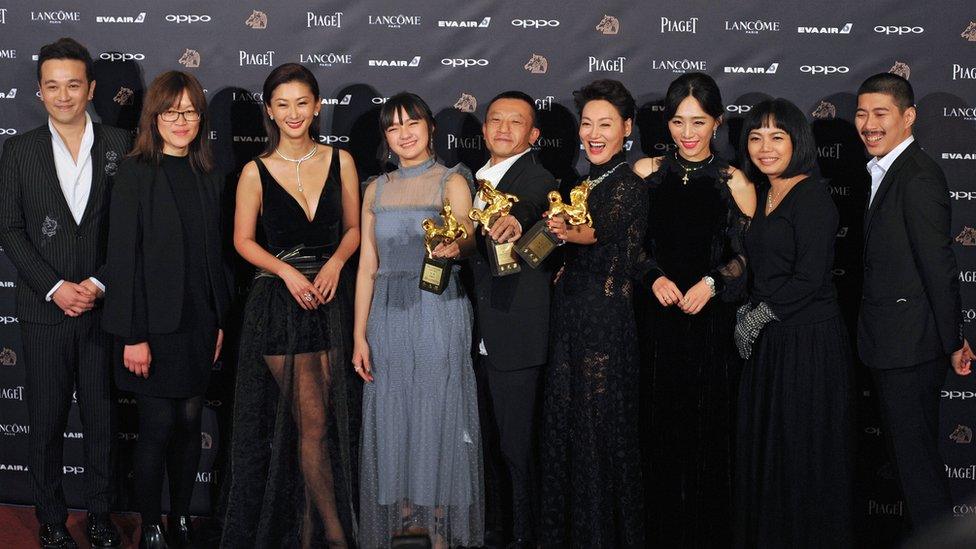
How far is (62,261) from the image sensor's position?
358cm

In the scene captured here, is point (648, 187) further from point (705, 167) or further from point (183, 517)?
point (183, 517)

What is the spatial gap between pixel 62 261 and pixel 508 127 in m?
1.79

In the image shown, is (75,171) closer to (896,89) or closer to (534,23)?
(534,23)

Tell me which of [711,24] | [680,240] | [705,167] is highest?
[711,24]

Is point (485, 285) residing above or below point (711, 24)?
below

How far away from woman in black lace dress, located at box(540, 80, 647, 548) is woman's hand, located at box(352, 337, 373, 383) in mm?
656

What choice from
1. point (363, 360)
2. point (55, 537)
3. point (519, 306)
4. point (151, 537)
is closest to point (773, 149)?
point (519, 306)

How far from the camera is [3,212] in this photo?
3.58 meters

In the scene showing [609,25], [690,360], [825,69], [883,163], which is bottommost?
[690,360]

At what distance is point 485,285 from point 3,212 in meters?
1.89

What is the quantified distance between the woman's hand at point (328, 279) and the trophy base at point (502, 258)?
24.0 inches

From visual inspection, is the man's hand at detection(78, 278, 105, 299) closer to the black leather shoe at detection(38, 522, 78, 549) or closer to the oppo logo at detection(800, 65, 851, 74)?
the black leather shoe at detection(38, 522, 78, 549)

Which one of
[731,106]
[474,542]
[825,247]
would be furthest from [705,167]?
[474,542]

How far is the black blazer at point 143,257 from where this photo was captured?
332 cm
